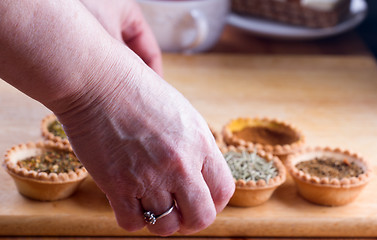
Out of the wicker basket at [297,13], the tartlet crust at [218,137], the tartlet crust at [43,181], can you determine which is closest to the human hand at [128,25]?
the tartlet crust at [218,137]

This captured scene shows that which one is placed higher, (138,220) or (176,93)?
(176,93)

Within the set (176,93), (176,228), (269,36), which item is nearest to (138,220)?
(176,228)

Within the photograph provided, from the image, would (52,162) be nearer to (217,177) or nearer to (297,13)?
(217,177)

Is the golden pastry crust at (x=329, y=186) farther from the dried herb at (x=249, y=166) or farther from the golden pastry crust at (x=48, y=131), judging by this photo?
the golden pastry crust at (x=48, y=131)

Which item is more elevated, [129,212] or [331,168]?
[129,212]

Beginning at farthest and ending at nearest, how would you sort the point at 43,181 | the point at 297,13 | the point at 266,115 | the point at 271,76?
the point at 297,13 → the point at 271,76 → the point at 266,115 → the point at 43,181

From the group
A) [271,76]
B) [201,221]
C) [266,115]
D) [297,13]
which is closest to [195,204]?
[201,221]

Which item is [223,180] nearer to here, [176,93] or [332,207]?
[176,93]
